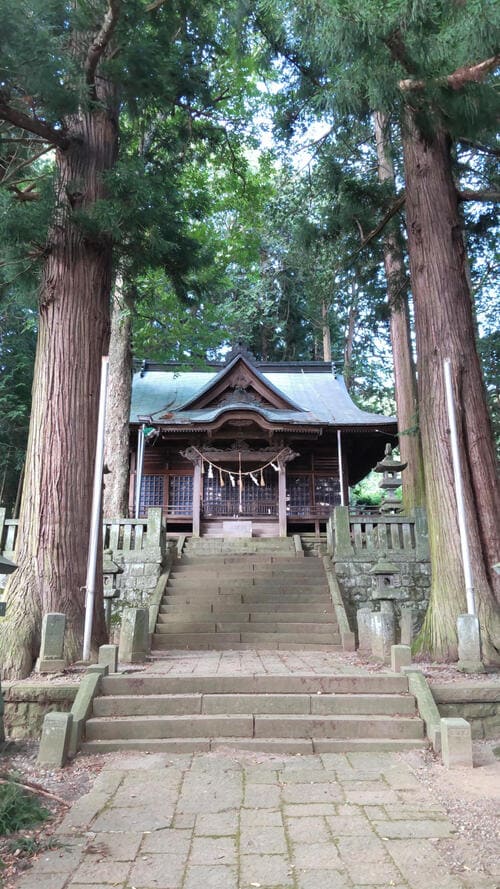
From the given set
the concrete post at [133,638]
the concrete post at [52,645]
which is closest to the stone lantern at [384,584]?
the concrete post at [133,638]

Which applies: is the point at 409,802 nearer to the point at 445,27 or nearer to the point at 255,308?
the point at 445,27

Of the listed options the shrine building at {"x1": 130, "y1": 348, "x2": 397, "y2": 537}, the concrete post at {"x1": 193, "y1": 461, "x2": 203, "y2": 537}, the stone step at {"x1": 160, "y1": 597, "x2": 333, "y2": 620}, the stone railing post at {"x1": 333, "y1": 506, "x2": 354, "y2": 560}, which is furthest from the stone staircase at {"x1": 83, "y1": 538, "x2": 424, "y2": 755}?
the shrine building at {"x1": 130, "y1": 348, "x2": 397, "y2": 537}

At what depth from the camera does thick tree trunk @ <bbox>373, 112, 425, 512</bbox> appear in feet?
31.3

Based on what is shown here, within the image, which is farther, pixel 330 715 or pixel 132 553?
pixel 132 553

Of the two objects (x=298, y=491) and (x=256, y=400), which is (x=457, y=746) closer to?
(x=298, y=491)

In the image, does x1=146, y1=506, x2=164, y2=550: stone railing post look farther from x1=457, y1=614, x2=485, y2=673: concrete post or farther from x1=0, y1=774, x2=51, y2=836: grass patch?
x1=0, y1=774, x2=51, y2=836: grass patch

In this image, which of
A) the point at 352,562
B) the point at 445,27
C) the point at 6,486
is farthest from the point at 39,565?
the point at 6,486

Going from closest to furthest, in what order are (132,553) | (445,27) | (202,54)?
(445,27) < (202,54) < (132,553)

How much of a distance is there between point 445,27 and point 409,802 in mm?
6488

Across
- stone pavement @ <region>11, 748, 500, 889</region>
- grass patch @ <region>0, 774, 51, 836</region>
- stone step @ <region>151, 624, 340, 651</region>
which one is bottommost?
stone pavement @ <region>11, 748, 500, 889</region>

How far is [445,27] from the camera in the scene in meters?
5.34

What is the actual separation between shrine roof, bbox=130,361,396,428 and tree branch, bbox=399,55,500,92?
856cm

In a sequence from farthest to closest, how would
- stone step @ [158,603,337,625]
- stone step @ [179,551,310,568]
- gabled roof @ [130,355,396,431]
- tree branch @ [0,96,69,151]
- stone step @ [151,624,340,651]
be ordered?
gabled roof @ [130,355,396,431], stone step @ [179,551,310,568], stone step @ [158,603,337,625], stone step @ [151,624,340,651], tree branch @ [0,96,69,151]

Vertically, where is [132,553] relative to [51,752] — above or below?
above
